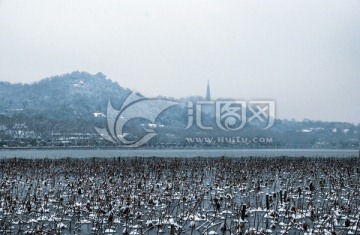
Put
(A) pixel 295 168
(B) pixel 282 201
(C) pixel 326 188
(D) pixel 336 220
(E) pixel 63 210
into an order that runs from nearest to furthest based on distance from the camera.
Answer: (D) pixel 336 220
(E) pixel 63 210
(B) pixel 282 201
(C) pixel 326 188
(A) pixel 295 168

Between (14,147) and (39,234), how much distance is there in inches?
7254

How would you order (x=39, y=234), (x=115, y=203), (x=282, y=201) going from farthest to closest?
1. (x=282, y=201)
2. (x=115, y=203)
3. (x=39, y=234)

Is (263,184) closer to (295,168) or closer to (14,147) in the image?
(295,168)

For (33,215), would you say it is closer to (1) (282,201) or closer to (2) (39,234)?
(2) (39,234)

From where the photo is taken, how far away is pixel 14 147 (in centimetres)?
17750

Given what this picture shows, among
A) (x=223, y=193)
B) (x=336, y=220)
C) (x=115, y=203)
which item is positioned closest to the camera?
(x=336, y=220)

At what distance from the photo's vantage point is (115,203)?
16.3 m

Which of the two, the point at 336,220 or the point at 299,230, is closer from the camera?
the point at 299,230

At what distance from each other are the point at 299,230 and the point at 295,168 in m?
26.1

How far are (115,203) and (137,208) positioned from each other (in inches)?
60.3

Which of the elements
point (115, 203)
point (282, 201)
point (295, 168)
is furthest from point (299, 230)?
point (295, 168)

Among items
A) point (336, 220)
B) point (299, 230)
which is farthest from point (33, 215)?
point (336, 220)

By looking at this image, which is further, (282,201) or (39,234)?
(282,201)

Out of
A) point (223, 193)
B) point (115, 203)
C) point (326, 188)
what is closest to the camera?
point (115, 203)
